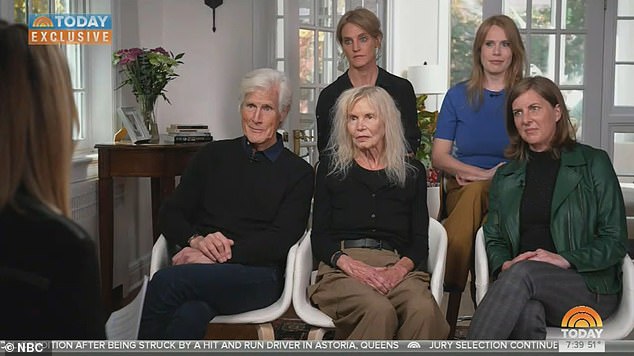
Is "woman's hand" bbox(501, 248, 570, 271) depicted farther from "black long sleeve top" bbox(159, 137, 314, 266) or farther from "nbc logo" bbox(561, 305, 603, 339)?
"black long sleeve top" bbox(159, 137, 314, 266)

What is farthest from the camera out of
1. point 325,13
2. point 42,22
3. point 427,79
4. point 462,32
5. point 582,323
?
point 462,32

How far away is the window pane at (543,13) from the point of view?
1.85 meters

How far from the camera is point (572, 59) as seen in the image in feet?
5.74

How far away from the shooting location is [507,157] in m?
1.89

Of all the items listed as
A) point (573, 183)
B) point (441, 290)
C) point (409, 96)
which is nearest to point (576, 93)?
point (573, 183)

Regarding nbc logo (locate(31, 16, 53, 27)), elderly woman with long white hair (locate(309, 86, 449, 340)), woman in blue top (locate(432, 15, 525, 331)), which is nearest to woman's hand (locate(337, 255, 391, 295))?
elderly woman with long white hair (locate(309, 86, 449, 340))

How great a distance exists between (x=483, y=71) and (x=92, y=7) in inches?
30.8

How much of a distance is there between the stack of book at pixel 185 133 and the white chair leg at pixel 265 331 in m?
0.38

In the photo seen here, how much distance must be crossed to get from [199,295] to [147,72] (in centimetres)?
46

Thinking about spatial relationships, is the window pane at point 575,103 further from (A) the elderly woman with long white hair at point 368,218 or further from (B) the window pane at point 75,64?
(B) the window pane at point 75,64

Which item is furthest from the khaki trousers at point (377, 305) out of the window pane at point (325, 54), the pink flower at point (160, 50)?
the pink flower at point (160, 50)

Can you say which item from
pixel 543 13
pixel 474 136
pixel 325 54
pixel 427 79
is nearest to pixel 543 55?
pixel 543 13

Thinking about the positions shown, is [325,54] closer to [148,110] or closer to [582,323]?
[148,110]
